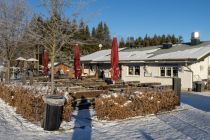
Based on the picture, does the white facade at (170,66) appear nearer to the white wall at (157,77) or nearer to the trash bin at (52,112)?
the white wall at (157,77)

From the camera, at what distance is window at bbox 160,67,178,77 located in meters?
26.5

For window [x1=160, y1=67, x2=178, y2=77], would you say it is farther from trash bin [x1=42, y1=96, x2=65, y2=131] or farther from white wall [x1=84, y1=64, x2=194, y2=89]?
trash bin [x1=42, y1=96, x2=65, y2=131]

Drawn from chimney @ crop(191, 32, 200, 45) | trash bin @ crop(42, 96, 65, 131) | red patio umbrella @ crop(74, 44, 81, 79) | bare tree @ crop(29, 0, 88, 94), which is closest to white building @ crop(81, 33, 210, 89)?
→ chimney @ crop(191, 32, 200, 45)

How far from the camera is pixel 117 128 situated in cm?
1027

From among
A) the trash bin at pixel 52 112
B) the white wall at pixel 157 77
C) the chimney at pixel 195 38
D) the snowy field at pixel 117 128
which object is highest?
the chimney at pixel 195 38

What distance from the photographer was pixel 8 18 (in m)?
22.4

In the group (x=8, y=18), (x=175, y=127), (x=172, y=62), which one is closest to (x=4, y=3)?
(x=8, y=18)

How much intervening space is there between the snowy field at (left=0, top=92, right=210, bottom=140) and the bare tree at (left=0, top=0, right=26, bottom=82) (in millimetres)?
9797

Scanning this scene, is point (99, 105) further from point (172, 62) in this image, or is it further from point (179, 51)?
point (179, 51)

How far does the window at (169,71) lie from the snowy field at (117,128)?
1361 cm

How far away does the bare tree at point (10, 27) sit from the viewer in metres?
21.6

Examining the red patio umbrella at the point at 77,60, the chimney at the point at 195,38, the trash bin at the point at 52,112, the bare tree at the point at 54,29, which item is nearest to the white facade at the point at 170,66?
the chimney at the point at 195,38

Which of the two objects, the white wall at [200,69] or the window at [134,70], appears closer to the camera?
the white wall at [200,69]

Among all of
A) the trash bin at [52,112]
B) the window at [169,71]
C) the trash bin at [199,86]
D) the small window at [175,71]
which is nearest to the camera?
the trash bin at [52,112]
